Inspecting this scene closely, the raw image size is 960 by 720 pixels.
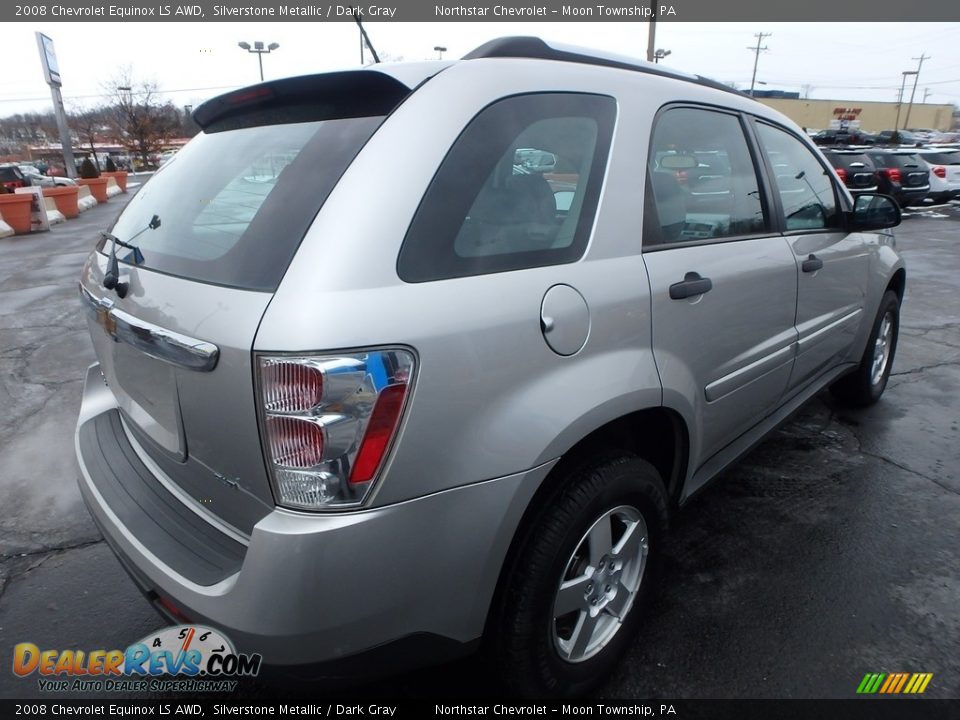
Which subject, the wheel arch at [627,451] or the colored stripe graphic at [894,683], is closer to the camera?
the wheel arch at [627,451]

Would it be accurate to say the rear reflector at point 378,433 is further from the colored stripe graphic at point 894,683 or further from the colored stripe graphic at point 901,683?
the colored stripe graphic at point 901,683

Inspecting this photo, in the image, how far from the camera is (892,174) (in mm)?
15875

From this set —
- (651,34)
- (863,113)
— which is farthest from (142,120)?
(863,113)

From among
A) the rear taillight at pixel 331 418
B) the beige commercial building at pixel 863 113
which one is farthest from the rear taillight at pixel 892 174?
the beige commercial building at pixel 863 113

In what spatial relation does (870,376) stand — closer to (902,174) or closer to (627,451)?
(627,451)

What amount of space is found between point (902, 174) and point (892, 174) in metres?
0.34

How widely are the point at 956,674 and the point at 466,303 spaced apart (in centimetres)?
207

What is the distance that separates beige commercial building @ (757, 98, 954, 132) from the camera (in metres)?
71.1

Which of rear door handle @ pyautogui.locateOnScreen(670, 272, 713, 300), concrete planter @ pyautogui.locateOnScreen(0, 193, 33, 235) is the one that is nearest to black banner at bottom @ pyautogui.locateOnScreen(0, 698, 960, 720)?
rear door handle @ pyautogui.locateOnScreen(670, 272, 713, 300)

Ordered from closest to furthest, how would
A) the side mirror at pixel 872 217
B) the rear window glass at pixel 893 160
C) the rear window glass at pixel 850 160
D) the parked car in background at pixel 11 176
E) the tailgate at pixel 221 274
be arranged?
the tailgate at pixel 221 274 → the side mirror at pixel 872 217 → the rear window glass at pixel 850 160 → the rear window glass at pixel 893 160 → the parked car in background at pixel 11 176

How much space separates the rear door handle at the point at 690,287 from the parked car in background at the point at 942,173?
18313mm

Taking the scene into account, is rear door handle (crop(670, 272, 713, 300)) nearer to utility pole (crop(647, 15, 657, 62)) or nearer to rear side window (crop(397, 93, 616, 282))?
rear side window (crop(397, 93, 616, 282))

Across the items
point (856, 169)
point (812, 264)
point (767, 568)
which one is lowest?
point (856, 169)

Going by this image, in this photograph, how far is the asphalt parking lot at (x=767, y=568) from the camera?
2.15m
